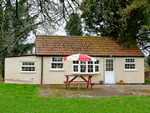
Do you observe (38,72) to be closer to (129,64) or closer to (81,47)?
(81,47)

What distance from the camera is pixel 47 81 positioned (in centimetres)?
1609

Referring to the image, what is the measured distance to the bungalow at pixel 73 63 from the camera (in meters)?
16.0

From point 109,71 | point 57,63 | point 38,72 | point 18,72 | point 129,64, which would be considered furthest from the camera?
point 129,64

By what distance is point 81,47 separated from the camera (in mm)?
17188

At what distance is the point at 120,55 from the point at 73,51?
4.34 metres

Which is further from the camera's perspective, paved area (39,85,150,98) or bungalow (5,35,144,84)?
bungalow (5,35,144,84)

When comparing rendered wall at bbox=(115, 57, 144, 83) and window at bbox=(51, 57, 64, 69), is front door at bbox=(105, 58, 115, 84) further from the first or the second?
window at bbox=(51, 57, 64, 69)

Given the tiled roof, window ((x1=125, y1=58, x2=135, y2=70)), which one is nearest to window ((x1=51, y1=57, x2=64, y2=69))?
the tiled roof

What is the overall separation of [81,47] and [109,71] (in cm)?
341

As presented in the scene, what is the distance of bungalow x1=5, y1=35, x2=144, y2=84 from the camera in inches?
628

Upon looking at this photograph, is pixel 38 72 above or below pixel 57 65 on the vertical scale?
below

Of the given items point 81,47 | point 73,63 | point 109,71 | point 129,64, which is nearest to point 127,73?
point 129,64

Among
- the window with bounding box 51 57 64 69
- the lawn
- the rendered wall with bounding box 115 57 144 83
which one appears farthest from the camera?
the rendered wall with bounding box 115 57 144 83

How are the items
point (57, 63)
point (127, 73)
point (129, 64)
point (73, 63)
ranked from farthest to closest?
point (129, 64) < point (127, 73) < point (73, 63) < point (57, 63)
